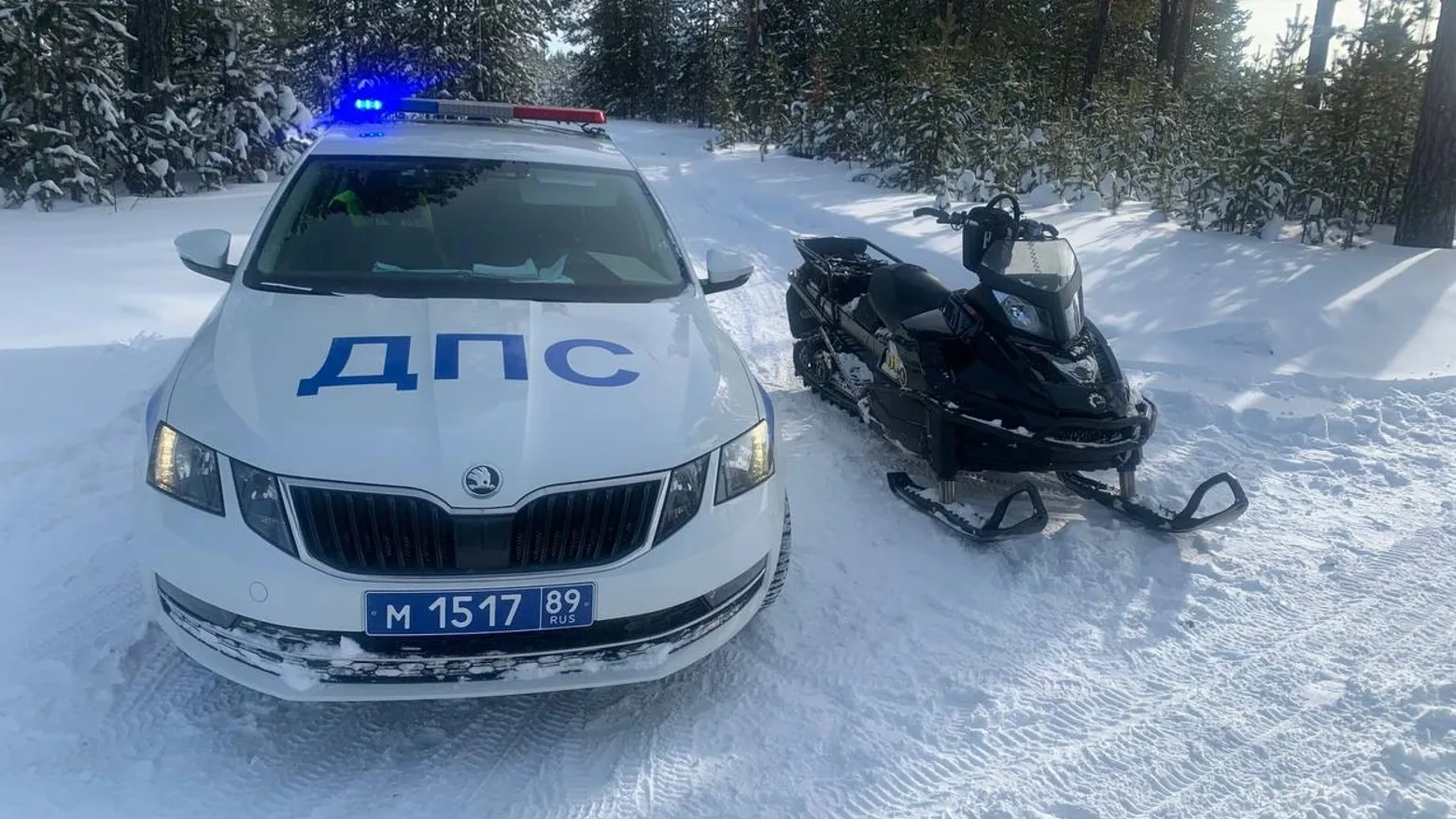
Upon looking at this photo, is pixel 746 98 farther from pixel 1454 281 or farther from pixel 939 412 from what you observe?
pixel 939 412

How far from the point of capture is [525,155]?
4.45 m

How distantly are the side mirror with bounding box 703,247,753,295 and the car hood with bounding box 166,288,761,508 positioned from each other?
2.30 ft

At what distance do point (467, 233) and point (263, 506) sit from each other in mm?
1805

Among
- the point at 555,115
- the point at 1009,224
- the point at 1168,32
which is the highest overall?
the point at 1168,32

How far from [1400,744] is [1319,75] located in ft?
33.7

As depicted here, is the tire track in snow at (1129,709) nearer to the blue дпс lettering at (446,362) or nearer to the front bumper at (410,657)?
the front bumper at (410,657)

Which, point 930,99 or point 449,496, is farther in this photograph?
point 930,99

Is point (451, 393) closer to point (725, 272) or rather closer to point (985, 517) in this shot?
point (725, 272)

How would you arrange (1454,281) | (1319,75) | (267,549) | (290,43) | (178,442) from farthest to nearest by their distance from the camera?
(290,43) < (1319,75) < (1454,281) < (178,442) < (267,549)

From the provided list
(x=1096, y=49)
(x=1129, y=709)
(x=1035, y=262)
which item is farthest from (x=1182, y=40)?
(x=1129, y=709)

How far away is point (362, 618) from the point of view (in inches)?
100

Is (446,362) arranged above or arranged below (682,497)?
above

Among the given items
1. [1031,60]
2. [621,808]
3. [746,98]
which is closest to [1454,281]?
[621,808]

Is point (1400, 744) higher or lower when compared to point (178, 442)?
lower
